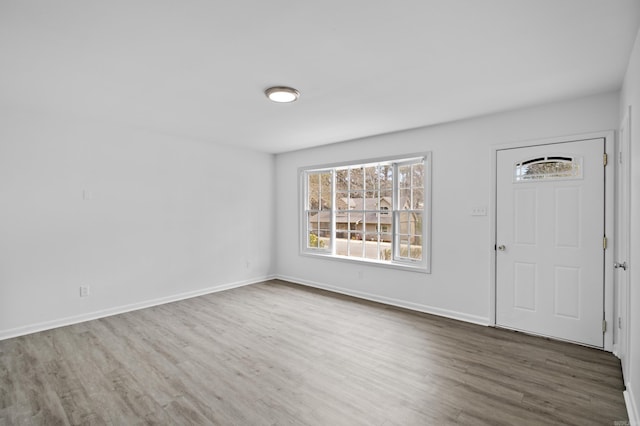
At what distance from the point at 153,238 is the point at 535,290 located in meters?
5.06

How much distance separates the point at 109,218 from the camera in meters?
4.23

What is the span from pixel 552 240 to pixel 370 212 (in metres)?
2.45

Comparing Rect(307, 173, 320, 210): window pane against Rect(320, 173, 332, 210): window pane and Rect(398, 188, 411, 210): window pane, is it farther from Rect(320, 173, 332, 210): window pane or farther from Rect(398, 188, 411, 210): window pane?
Rect(398, 188, 411, 210): window pane

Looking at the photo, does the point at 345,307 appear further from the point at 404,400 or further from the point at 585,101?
the point at 585,101

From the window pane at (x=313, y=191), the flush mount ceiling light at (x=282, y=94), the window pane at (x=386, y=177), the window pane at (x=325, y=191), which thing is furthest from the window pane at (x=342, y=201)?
the flush mount ceiling light at (x=282, y=94)

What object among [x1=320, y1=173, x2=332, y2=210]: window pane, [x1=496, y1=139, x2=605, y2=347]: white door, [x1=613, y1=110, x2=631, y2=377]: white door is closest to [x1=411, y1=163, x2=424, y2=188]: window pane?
[x1=496, y1=139, x2=605, y2=347]: white door

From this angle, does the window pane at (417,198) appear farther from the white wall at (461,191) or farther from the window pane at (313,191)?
the window pane at (313,191)

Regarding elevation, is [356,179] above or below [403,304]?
above

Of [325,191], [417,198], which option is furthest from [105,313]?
[417,198]

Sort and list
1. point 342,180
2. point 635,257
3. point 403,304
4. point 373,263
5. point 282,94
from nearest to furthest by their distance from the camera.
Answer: point 635,257, point 282,94, point 403,304, point 373,263, point 342,180

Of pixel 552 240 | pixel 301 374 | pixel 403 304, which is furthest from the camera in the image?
pixel 403 304

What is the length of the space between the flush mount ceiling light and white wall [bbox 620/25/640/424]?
252 cm

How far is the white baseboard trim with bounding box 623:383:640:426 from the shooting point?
74.2 inches

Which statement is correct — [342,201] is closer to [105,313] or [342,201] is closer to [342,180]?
[342,180]
